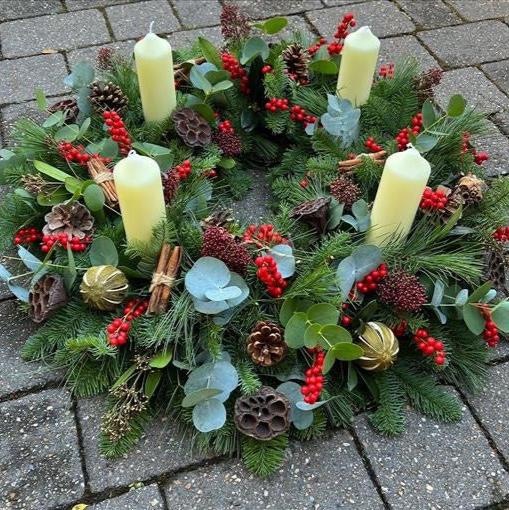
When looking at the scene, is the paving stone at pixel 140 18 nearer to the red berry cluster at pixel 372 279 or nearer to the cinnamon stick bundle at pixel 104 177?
the cinnamon stick bundle at pixel 104 177

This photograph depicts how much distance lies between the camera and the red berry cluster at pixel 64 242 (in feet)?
4.12

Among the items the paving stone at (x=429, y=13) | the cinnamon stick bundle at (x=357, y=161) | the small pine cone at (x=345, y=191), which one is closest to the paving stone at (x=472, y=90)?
the paving stone at (x=429, y=13)

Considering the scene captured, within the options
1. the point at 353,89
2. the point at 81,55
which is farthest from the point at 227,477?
the point at 81,55

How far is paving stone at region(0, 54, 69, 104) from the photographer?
1958 mm

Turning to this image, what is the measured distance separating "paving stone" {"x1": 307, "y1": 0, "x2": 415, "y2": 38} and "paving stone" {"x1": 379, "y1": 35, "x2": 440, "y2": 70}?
0.05 metres

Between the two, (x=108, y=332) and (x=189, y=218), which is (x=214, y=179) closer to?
(x=189, y=218)

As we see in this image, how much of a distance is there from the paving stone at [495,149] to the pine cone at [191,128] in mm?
750

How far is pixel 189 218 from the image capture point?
133 centimetres

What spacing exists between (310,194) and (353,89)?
29 centimetres

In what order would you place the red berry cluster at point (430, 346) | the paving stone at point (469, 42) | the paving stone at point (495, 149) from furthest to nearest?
the paving stone at point (469, 42)
the paving stone at point (495, 149)
the red berry cluster at point (430, 346)

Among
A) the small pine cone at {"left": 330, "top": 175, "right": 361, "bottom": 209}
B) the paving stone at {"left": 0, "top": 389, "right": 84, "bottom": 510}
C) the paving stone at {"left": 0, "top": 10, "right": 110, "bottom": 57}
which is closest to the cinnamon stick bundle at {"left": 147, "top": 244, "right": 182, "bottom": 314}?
the paving stone at {"left": 0, "top": 389, "right": 84, "bottom": 510}

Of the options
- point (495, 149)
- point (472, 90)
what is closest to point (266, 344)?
point (495, 149)

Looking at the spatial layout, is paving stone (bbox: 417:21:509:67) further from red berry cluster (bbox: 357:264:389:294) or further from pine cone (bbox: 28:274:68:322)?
pine cone (bbox: 28:274:68:322)

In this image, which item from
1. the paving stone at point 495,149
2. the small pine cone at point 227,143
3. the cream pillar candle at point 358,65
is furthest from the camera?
the paving stone at point 495,149
